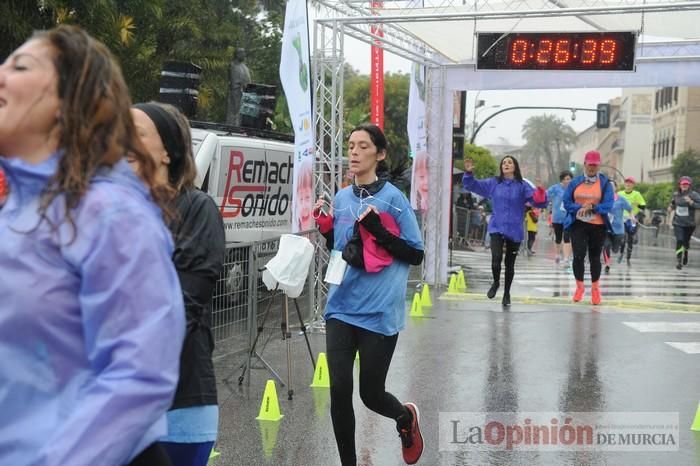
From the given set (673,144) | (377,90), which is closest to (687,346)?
(377,90)

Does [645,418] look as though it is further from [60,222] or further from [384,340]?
[60,222]

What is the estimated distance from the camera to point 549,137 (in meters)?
149

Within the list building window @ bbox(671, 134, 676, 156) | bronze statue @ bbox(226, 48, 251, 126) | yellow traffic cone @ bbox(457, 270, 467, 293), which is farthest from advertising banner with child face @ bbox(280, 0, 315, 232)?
building window @ bbox(671, 134, 676, 156)

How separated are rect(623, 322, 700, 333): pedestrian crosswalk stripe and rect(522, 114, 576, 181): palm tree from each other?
135m

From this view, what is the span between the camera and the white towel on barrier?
275 inches

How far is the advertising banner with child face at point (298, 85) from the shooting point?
→ 31.3 feet

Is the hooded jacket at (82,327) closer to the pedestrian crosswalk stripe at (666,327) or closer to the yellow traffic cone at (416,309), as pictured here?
the pedestrian crosswalk stripe at (666,327)

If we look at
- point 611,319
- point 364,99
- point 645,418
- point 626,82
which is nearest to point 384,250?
point 645,418

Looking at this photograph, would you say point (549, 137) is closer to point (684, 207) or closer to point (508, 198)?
point (684, 207)

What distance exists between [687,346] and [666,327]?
137cm

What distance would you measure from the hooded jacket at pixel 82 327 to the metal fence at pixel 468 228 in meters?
27.5

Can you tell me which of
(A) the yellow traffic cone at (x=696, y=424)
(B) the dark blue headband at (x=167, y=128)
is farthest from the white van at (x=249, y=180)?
(B) the dark blue headband at (x=167, y=128)

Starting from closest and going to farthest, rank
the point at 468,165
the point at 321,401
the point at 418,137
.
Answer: the point at 321,401 → the point at 468,165 → the point at 418,137

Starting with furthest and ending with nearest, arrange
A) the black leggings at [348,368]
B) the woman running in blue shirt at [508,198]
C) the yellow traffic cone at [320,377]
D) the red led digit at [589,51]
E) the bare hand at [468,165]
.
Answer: the red led digit at [589,51] → the woman running in blue shirt at [508,198] → the bare hand at [468,165] → the yellow traffic cone at [320,377] → the black leggings at [348,368]
